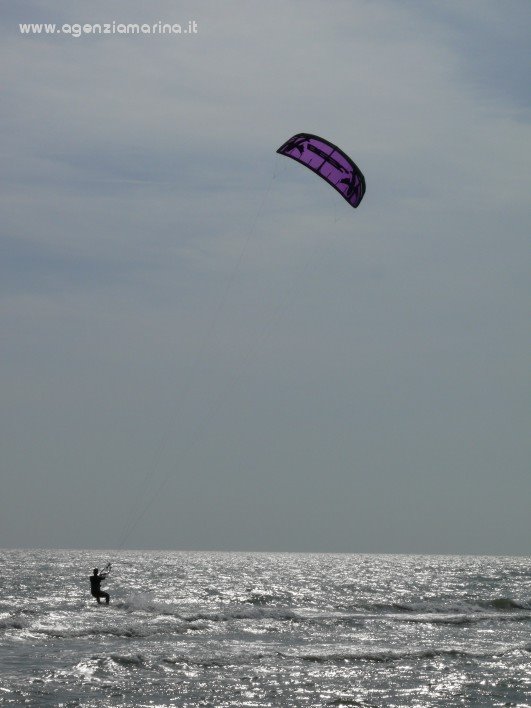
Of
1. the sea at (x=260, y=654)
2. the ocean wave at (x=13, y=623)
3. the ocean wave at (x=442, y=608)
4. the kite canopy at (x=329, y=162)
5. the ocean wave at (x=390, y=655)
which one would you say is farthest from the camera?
the ocean wave at (x=442, y=608)

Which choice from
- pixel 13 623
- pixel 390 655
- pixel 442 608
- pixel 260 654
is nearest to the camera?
pixel 260 654

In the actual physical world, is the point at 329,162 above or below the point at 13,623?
above

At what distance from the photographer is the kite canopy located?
19422 millimetres

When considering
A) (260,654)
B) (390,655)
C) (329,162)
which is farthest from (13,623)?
(329,162)

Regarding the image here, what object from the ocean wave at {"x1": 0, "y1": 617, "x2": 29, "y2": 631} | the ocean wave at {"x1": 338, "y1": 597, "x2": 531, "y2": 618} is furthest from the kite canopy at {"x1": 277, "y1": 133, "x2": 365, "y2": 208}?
the ocean wave at {"x1": 338, "y1": 597, "x2": 531, "y2": 618}

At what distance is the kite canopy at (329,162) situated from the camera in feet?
63.7

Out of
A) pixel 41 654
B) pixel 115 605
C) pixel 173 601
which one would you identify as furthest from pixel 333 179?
pixel 173 601

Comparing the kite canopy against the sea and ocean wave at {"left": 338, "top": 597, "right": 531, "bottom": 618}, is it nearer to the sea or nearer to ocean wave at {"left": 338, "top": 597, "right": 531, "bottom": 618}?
the sea

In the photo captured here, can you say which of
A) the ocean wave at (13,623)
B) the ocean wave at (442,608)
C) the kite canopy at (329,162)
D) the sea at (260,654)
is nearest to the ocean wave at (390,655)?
the sea at (260,654)

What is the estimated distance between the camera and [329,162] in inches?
783

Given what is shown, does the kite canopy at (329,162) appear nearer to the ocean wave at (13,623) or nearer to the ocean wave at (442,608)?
the ocean wave at (13,623)

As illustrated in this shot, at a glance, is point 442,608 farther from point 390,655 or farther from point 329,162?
point 329,162

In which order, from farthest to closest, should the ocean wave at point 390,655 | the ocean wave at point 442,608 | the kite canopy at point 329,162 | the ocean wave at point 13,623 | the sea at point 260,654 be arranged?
1. the ocean wave at point 442,608
2. the ocean wave at point 13,623
3. the kite canopy at point 329,162
4. the ocean wave at point 390,655
5. the sea at point 260,654

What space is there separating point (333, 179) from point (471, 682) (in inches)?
368
